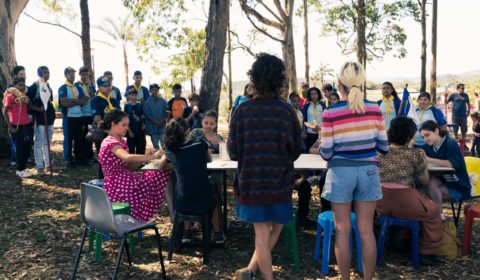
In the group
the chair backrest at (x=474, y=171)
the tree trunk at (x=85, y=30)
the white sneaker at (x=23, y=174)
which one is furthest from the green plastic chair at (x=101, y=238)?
the tree trunk at (x=85, y=30)

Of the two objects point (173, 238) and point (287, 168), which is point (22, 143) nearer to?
point (173, 238)

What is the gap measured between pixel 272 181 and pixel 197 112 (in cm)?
479

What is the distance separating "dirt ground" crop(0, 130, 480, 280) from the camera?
3.97 m

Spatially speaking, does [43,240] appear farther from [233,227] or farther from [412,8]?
[412,8]

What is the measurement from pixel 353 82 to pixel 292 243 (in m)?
1.61

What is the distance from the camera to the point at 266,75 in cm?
303

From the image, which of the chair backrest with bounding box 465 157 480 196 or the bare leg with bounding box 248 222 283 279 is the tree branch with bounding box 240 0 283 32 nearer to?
the chair backrest with bounding box 465 157 480 196

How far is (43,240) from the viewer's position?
493 cm

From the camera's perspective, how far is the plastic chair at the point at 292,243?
404cm

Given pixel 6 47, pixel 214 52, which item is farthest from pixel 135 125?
pixel 6 47

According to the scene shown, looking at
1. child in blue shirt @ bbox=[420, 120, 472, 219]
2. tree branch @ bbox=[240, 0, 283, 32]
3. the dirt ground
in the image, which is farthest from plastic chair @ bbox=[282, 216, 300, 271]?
tree branch @ bbox=[240, 0, 283, 32]

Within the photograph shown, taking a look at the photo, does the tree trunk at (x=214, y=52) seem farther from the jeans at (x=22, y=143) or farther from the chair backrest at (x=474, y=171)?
the chair backrest at (x=474, y=171)

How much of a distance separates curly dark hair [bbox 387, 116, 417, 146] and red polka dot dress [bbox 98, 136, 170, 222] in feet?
7.37

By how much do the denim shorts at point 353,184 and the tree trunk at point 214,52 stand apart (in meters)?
4.72
